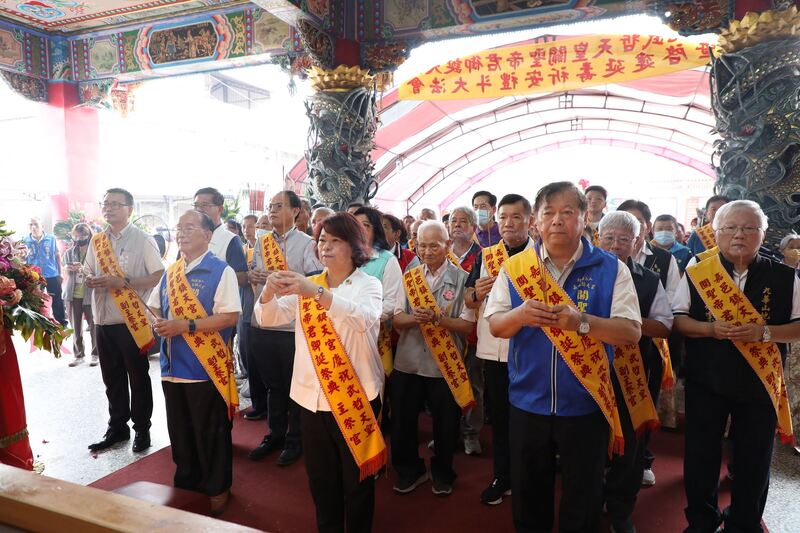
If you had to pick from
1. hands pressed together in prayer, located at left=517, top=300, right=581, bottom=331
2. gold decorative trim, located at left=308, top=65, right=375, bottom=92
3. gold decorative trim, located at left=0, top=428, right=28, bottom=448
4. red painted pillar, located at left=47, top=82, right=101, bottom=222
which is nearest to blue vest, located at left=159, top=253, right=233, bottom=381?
gold decorative trim, located at left=0, top=428, right=28, bottom=448

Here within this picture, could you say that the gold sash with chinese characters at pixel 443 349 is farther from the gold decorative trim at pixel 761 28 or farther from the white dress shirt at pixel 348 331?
the gold decorative trim at pixel 761 28

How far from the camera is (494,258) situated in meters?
2.47

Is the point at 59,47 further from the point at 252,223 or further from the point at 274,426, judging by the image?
the point at 274,426

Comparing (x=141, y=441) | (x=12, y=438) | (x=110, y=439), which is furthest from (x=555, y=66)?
(x=12, y=438)

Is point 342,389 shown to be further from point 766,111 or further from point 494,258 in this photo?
→ point 766,111

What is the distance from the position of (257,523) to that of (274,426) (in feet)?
2.57

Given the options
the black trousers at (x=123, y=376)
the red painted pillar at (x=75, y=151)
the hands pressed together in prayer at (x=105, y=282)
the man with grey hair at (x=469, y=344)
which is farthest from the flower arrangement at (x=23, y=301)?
the red painted pillar at (x=75, y=151)

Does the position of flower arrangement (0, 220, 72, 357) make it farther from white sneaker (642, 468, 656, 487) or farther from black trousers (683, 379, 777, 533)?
white sneaker (642, 468, 656, 487)

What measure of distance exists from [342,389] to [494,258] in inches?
40.0

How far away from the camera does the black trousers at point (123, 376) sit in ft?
10.1

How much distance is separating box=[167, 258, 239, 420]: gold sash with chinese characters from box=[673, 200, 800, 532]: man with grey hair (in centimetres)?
197

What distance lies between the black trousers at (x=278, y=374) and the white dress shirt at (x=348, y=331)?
1.00 m

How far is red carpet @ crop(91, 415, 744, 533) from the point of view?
2312 millimetres

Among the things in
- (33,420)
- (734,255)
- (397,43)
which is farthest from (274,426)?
(397,43)
